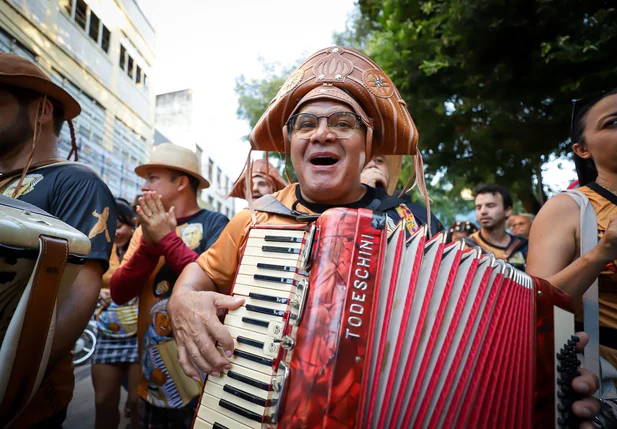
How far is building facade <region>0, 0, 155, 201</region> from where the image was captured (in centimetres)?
629

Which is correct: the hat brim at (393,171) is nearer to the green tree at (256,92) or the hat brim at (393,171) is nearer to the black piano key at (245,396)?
the black piano key at (245,396)

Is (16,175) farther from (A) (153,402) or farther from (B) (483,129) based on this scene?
(B) (483,129)

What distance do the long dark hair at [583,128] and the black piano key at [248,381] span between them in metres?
2.00

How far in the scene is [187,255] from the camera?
225 centimetres

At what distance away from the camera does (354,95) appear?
1.79m

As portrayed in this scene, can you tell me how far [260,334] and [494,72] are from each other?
582 cm

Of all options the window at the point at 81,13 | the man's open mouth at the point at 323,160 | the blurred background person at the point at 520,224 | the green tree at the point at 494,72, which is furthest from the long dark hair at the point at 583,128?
the window at the point at 81,13

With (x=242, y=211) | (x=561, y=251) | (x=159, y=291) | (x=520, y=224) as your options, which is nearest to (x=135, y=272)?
(x=159, y=291)

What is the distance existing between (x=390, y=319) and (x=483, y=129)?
21.5 feet

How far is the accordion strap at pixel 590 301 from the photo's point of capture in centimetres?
159

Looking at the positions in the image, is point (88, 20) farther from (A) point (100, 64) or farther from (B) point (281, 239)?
(B) point (281, 239)

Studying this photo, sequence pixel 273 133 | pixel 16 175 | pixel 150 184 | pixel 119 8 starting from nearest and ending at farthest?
pixel 16 175
pixel 273 133
pixel 150 184
pixel 119 8

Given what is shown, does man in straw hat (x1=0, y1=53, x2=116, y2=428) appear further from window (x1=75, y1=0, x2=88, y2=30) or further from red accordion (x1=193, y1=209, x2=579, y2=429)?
window (x1=75, y1=0, x2=88, y2=30)

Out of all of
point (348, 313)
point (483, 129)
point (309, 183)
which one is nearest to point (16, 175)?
point (309, 183)
